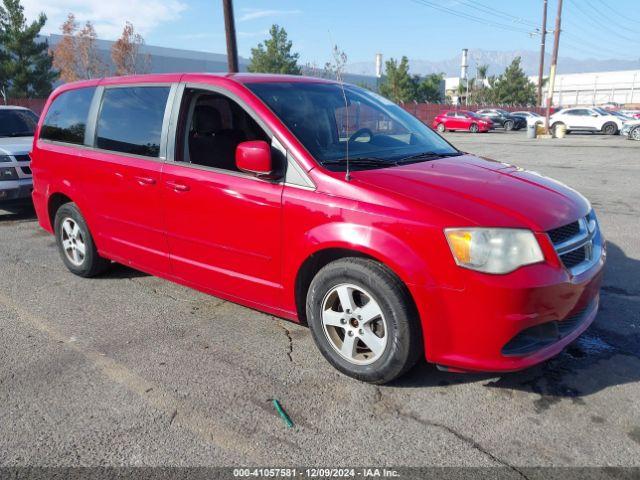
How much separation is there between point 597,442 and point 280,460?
1511 millimetres

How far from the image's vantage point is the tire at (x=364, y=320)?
2.81 metres

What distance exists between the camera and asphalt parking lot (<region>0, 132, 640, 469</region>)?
2.50m

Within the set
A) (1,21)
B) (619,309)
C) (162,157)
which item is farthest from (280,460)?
(1,21)

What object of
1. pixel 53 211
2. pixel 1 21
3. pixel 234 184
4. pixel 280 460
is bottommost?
pixel 280 460

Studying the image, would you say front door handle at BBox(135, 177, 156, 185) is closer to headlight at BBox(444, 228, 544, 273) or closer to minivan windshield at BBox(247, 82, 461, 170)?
minivan windshield at BBox(247, 82, 461, 170)

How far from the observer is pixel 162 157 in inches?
153

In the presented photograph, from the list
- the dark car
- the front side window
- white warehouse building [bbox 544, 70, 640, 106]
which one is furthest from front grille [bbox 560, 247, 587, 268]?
white warehouse building [bbox 544, 70, 640, 106]

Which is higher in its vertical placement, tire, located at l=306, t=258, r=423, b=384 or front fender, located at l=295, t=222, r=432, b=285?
front fender, located at l=295, t=222, r=432, b=285

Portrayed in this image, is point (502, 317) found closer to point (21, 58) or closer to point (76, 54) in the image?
point (21, 58)

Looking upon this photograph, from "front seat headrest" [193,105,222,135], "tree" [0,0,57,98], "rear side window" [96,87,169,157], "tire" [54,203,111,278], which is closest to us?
"front seat headrest" [193,105,222,135]

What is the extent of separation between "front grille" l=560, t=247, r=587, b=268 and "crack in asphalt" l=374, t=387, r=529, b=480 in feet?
3.40

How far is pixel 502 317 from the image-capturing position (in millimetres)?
2602

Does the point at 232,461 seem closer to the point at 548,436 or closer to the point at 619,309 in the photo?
the point at 548,436

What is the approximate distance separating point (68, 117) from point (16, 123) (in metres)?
4.99
